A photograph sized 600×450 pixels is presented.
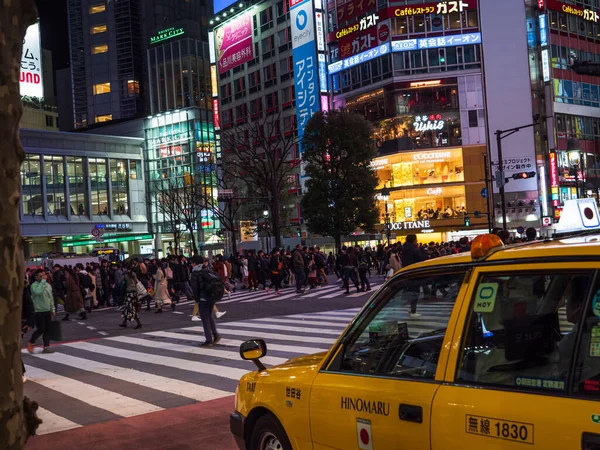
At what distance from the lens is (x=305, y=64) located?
2197 inches

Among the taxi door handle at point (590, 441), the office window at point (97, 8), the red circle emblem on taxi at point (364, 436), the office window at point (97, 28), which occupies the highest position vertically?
the office window at point (97, 8)

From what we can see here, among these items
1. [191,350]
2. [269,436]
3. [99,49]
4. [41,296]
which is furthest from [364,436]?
[99,49]

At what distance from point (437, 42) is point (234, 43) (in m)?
26.1

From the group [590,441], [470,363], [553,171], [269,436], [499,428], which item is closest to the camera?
[590,441]

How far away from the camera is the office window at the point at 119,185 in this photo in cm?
7019

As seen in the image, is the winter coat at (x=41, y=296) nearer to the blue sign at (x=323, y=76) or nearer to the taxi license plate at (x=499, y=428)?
the taxi license plate at (x=499, y=428)

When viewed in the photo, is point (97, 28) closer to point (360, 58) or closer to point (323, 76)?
point (323, 76)

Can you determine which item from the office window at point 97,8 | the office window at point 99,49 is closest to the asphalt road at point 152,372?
the office window at point 99,49

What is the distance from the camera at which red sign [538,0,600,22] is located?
179 ft

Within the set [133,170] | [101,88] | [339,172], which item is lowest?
[339,172]

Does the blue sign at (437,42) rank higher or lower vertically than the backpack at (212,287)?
higher

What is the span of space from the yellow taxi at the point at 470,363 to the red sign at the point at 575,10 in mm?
57500

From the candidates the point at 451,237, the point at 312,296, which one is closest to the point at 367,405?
the point at 312,296

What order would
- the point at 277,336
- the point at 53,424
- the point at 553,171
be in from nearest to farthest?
the point at 53,424 → the point at 277,336 → the point at 553,171
